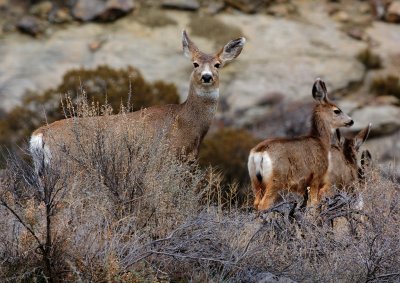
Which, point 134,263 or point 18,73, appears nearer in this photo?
point 134,263

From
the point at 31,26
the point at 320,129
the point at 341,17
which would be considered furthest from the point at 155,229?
the point at 341,17

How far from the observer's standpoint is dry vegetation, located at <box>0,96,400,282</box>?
8633 mm

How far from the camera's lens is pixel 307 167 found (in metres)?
13.3

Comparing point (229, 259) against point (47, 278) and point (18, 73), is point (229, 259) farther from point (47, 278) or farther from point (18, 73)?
point (18, 73)

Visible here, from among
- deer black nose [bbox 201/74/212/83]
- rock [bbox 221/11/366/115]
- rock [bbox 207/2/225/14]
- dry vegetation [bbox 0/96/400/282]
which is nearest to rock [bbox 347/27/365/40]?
rock [bbox 221/11/366/115]

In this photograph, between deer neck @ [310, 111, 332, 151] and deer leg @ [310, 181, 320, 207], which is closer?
deer leg @ [310, 181, 320, 207]

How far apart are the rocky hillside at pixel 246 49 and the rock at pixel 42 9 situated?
0.03 metres

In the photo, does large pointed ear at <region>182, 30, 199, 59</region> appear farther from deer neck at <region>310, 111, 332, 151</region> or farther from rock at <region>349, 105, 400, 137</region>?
rock at <region>349, 105, 400, 137</region>

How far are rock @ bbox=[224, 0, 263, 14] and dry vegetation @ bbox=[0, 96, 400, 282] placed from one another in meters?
24.0

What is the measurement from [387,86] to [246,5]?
19.7 feet

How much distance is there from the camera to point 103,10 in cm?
3409

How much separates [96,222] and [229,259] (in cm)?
119

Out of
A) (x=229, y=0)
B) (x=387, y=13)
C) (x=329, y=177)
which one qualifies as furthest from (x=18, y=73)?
(x=329, y=177)

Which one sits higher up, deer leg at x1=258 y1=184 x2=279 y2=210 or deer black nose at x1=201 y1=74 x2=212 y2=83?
Answer: deer black nose at x1=201 y1=74 x2=212 y2=83
